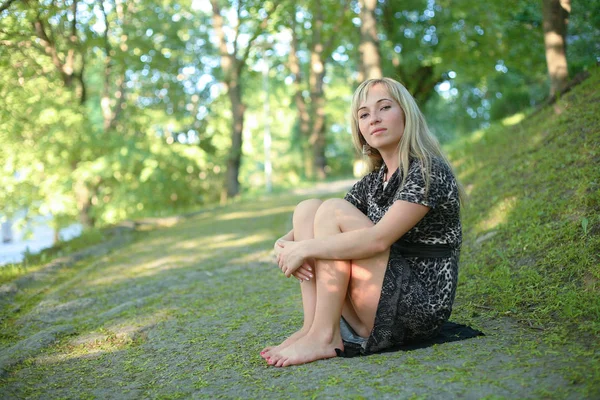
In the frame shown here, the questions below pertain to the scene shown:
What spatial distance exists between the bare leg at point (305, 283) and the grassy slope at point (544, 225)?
1.29 meters

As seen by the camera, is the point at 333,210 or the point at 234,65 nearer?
the point at 333,210

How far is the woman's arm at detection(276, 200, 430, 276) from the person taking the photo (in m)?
2.84

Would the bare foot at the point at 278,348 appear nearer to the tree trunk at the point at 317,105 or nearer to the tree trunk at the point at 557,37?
the tree trunk at the point at 557,37

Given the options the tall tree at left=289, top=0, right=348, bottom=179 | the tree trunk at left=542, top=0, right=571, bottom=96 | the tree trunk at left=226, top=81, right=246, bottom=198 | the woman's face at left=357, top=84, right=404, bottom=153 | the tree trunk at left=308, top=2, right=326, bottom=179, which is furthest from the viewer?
the tree trunk at left=308, top=2, right=326, bottom=179

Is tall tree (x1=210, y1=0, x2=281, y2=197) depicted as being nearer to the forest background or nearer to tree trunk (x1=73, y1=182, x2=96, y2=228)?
the forest background

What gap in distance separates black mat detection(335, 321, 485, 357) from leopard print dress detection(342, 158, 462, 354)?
2 cm

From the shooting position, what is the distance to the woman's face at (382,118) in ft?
10.3

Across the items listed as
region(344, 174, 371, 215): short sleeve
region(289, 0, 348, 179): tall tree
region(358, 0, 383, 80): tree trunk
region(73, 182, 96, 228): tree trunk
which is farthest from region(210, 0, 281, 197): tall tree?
region(344, 174, 371, 215): short sleeve

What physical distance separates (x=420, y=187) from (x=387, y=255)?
1.24ft

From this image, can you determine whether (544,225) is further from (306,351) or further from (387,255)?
(306,351)

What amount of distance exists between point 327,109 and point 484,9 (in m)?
14.5

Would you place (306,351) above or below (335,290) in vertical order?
below

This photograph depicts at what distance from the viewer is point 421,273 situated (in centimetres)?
297

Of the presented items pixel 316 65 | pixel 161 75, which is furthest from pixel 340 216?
pixel 316 65
